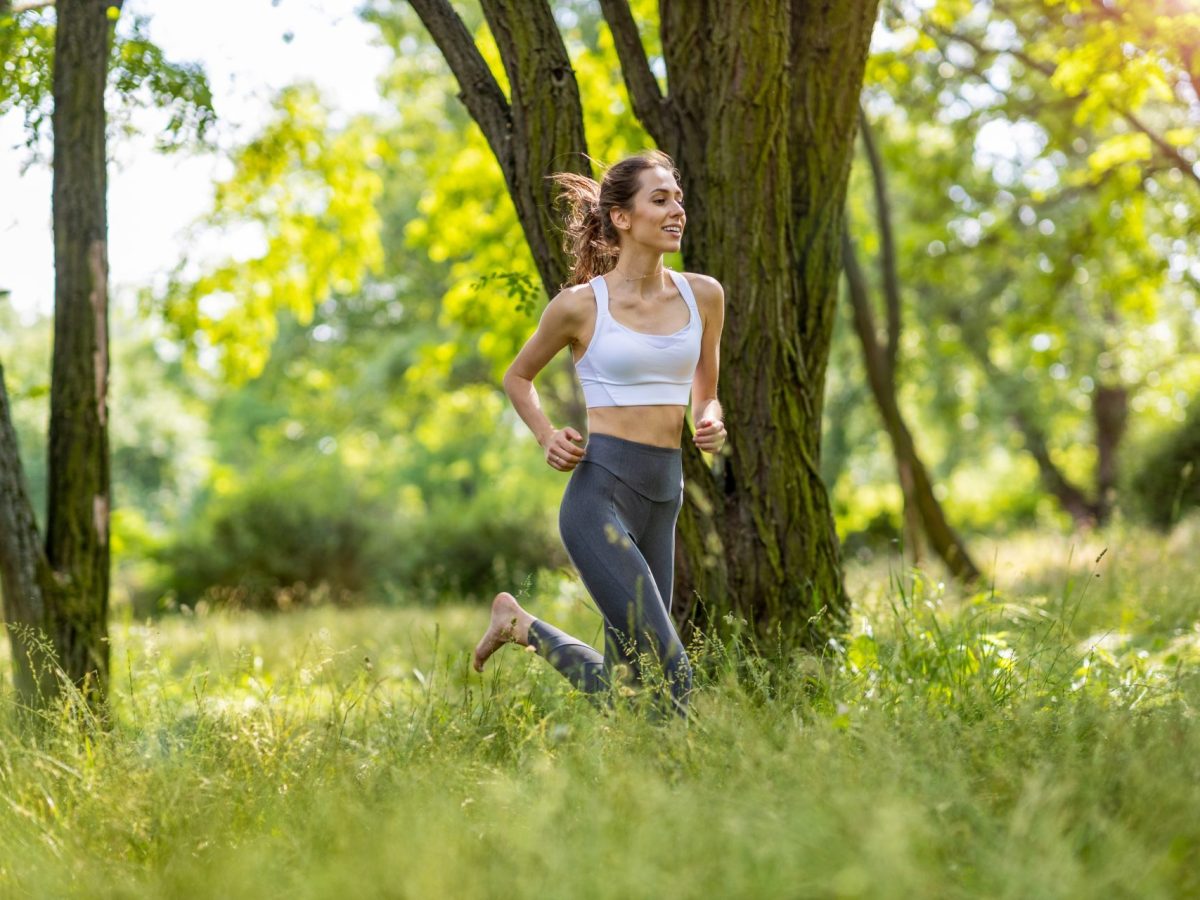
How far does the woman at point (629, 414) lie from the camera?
397 cm

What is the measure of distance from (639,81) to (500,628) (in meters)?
2.62

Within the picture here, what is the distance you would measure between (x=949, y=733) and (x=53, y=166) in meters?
4.99

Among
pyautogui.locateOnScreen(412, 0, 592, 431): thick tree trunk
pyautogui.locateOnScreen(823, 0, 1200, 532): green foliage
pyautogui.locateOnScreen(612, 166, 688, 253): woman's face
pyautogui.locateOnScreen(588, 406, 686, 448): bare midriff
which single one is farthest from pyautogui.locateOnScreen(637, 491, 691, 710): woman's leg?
pyautogui.locateOnScreen(823, 0, 1200, 532): green foliage

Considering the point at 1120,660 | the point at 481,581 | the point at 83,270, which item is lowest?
the point at 481,581

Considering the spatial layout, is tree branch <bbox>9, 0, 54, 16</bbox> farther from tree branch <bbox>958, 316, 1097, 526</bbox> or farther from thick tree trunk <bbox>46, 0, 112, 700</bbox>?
tree branch <bbox>958, 316, 1097, 526</bbox>

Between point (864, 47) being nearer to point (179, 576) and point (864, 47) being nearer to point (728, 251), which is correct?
point (728, 251)

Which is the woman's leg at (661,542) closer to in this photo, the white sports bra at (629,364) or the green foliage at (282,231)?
the white sports bra at (629,364)

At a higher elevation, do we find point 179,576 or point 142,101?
point 142,101

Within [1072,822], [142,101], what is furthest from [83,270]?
[1072,822]

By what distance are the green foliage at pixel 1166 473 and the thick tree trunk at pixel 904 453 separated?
22.5 feet

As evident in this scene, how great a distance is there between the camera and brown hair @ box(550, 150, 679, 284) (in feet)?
14.1

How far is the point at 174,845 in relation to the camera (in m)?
3.17

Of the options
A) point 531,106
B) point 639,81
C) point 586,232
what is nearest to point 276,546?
point 639,81

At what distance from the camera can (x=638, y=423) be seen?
4113mm
